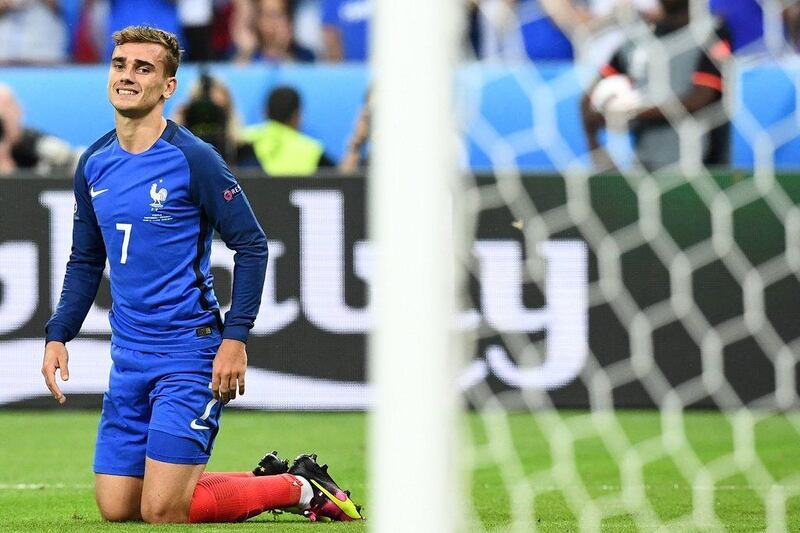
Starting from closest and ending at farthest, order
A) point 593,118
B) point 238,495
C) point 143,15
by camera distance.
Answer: point 238,495 → point 593,118 → point 143,15

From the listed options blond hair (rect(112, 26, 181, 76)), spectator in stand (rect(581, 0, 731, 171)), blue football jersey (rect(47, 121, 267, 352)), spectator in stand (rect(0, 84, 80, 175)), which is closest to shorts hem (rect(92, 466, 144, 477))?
blue football jersey (rect(47, 121, 267, 352))

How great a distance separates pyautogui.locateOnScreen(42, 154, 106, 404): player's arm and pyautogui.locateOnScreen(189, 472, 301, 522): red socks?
48 centimetres

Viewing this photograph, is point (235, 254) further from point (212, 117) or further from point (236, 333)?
point (212, 117)

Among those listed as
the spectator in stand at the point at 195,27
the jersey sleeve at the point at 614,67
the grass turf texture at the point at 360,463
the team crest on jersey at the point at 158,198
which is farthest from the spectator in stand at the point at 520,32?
the team crest on jersey at the point at 158,198

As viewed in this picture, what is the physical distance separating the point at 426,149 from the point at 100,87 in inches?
257

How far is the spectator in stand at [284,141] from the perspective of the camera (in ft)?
25.1

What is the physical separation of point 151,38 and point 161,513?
130cm

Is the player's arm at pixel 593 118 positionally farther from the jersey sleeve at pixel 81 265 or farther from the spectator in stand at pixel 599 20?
the jersey sleeve at pixel 81 265

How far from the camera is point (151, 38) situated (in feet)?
13.0

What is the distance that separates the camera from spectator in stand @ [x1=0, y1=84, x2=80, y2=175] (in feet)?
24.8

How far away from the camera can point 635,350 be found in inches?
286

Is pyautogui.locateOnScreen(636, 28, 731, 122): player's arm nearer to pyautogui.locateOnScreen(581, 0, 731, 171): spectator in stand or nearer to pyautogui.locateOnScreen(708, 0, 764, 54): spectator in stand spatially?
pyautogui.locateOnScreen(581, 0, 731, 171): spectator in stand

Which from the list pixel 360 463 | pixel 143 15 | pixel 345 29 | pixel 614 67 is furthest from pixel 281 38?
pixel 360 463

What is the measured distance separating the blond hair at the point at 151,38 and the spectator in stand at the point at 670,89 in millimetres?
1859
